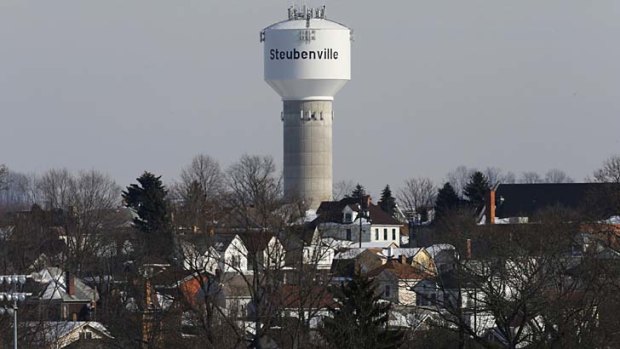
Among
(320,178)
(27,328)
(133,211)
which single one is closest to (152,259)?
(27,328)

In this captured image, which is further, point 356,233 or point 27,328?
point 356,233

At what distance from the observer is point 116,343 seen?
53625mm

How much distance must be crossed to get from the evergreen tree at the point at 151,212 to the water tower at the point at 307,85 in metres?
9.38

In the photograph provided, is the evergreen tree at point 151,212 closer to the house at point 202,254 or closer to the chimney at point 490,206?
the house at point 202,254

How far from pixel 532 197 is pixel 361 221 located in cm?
1058

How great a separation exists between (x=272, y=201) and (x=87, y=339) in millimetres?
11632

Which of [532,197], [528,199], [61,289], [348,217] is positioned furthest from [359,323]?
[532,197]

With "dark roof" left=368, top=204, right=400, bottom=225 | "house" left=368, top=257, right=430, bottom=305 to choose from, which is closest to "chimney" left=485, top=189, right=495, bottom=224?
"dark roof" left=368, top=204, right=400, bottom=225

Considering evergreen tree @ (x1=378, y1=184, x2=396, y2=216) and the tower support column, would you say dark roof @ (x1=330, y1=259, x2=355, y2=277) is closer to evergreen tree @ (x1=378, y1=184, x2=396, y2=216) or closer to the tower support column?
the tower support column

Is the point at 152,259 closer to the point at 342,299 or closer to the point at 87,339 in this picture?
the point at 87,339

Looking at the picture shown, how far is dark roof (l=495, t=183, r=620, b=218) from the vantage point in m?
106

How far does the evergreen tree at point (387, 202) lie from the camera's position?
127 m

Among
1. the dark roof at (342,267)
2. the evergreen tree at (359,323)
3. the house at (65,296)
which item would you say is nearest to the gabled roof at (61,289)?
the house at (65,296)

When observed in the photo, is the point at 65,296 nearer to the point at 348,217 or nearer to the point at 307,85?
the point at 348,217
